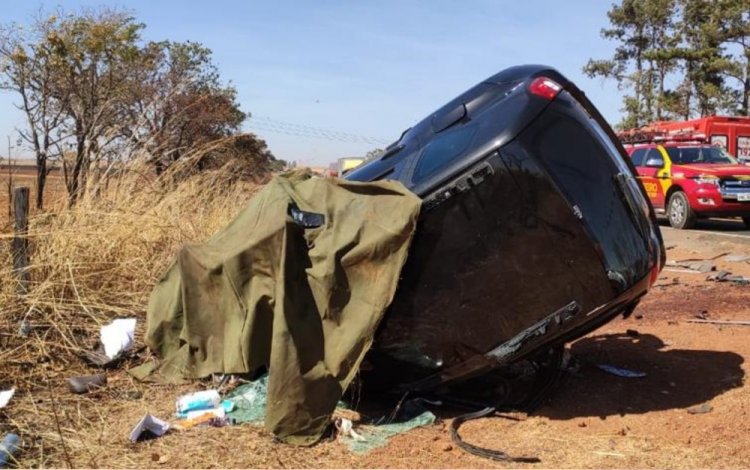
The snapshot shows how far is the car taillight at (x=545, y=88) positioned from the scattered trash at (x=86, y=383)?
312 centimetres

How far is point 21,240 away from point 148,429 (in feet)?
7.46

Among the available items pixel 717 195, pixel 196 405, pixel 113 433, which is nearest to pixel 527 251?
pixel 196 405

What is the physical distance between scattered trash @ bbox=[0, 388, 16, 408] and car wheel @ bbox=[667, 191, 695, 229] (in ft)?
44.7

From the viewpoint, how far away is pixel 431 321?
3.68 m

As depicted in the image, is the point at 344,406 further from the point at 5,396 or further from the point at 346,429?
the point at 5,396

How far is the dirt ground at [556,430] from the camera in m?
3.30

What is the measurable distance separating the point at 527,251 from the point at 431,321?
24.7 inches

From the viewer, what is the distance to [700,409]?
399cm

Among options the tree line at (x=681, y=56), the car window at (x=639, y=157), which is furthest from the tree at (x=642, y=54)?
the car window at (x=639, y=157)

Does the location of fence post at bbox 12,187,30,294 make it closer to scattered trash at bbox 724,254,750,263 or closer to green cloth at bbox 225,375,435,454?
green cloth at bbox 225,375,435,454

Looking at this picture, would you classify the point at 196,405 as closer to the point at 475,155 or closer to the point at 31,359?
the point at 31,359

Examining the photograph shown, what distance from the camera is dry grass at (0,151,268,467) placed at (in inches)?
142

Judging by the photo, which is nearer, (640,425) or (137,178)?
(640,425)

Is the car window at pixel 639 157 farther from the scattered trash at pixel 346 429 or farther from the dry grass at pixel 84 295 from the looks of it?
the scattered trash at pixel 346 429
